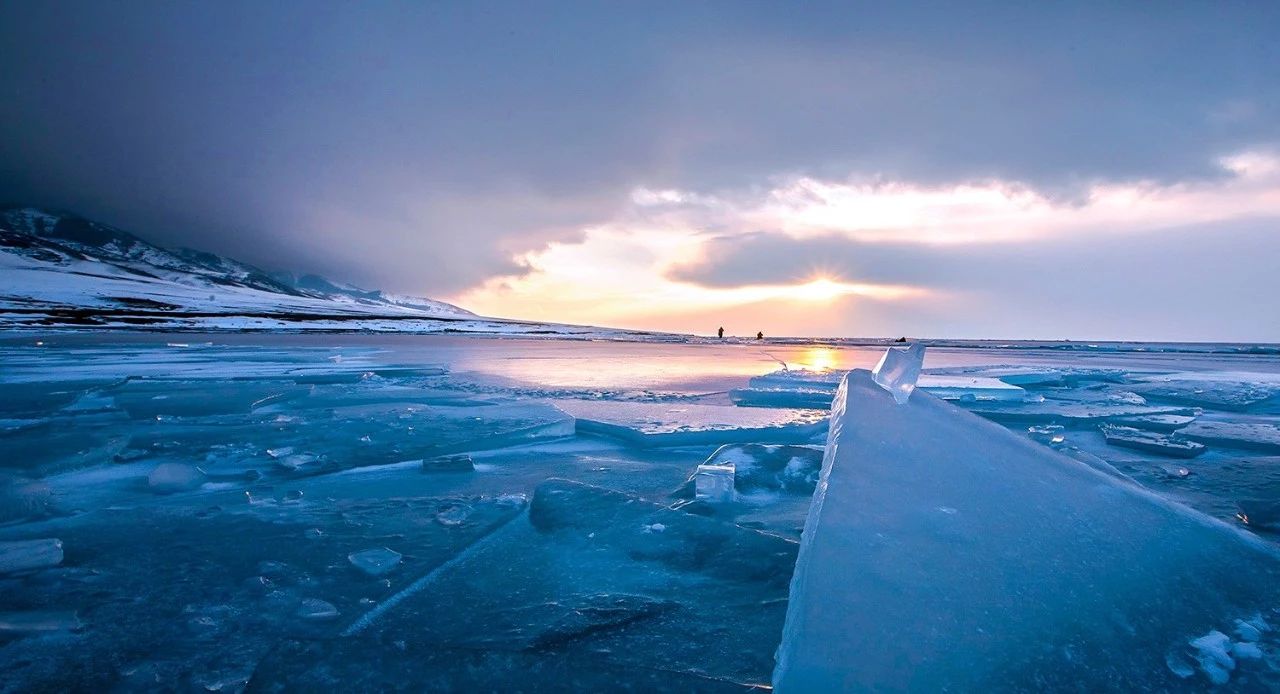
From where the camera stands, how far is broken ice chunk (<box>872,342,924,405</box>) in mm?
2982

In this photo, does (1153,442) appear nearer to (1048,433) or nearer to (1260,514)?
(1048,433)

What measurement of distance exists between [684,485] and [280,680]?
6.76 feet

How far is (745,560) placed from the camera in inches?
78.8

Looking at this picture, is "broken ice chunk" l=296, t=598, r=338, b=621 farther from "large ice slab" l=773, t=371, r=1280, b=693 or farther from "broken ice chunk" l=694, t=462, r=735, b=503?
"broken ice chunk" l=694, t=462, r=735, b=503


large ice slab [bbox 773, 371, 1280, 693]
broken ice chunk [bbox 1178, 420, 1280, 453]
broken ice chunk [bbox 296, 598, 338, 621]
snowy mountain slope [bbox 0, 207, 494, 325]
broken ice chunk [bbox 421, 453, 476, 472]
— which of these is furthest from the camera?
snowy mountain slope [bbox 0, 207, 494, 325]

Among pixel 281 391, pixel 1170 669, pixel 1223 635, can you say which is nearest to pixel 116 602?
pixel 1170 669

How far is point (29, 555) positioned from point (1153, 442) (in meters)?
6.20

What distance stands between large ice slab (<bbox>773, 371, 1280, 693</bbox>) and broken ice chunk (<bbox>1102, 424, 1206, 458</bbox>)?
2.37m

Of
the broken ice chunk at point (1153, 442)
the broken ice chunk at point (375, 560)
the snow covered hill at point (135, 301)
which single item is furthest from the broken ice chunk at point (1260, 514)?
the snow covered hill at point (135, 301)

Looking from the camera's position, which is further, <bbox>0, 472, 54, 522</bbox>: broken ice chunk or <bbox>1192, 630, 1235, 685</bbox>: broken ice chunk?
<bbox>0, 472, 54, 522</bbox>: broken ice chunk

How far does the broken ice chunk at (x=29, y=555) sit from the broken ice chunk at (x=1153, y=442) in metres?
5.99

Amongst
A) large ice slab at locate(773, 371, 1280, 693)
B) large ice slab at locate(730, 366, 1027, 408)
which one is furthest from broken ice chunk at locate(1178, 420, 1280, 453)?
large ice slab at locate(773, 371, 1280, 693)

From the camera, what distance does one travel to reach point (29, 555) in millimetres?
1935

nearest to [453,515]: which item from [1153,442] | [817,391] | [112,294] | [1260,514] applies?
[1260,514]
